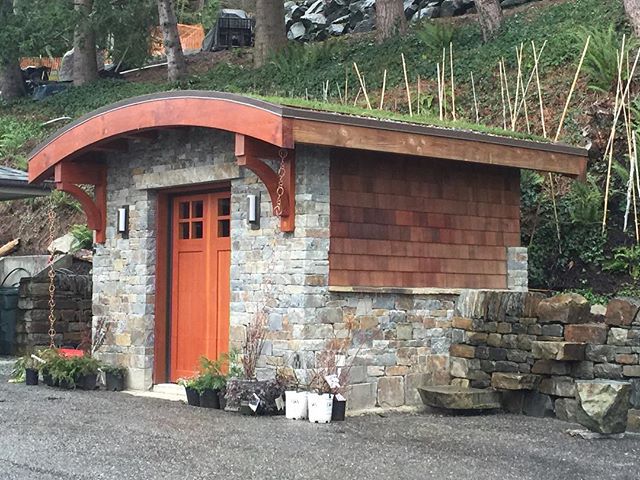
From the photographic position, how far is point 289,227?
10109mm

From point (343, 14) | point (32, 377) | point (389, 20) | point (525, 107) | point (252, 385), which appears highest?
point (343, 14)

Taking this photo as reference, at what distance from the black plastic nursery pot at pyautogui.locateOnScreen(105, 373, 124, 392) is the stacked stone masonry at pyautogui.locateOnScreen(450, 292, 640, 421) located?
13.4 feet

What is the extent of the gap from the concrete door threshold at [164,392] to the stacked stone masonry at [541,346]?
10.4 ft

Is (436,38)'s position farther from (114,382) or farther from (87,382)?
(87,382)

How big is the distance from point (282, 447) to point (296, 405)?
165cm

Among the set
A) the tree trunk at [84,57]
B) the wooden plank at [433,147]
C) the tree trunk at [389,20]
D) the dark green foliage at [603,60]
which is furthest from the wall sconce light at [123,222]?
the tree trunk at [84,57]

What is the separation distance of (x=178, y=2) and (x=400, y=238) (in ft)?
74.7

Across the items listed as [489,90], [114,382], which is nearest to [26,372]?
[114,382]

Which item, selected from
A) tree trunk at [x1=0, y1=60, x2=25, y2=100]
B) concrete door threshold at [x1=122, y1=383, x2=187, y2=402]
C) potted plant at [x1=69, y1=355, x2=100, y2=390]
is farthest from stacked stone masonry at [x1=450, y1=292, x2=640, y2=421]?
tree trunk at [x1=0, y1=60, x2=25, y2=100]

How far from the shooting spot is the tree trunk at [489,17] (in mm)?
19516

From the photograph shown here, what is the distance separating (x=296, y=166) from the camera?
10.1 m

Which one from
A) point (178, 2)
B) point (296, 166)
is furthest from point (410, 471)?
point (178, 2)

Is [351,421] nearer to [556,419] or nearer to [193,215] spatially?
[556,419]

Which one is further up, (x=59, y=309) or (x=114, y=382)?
(x=59, y=309)
